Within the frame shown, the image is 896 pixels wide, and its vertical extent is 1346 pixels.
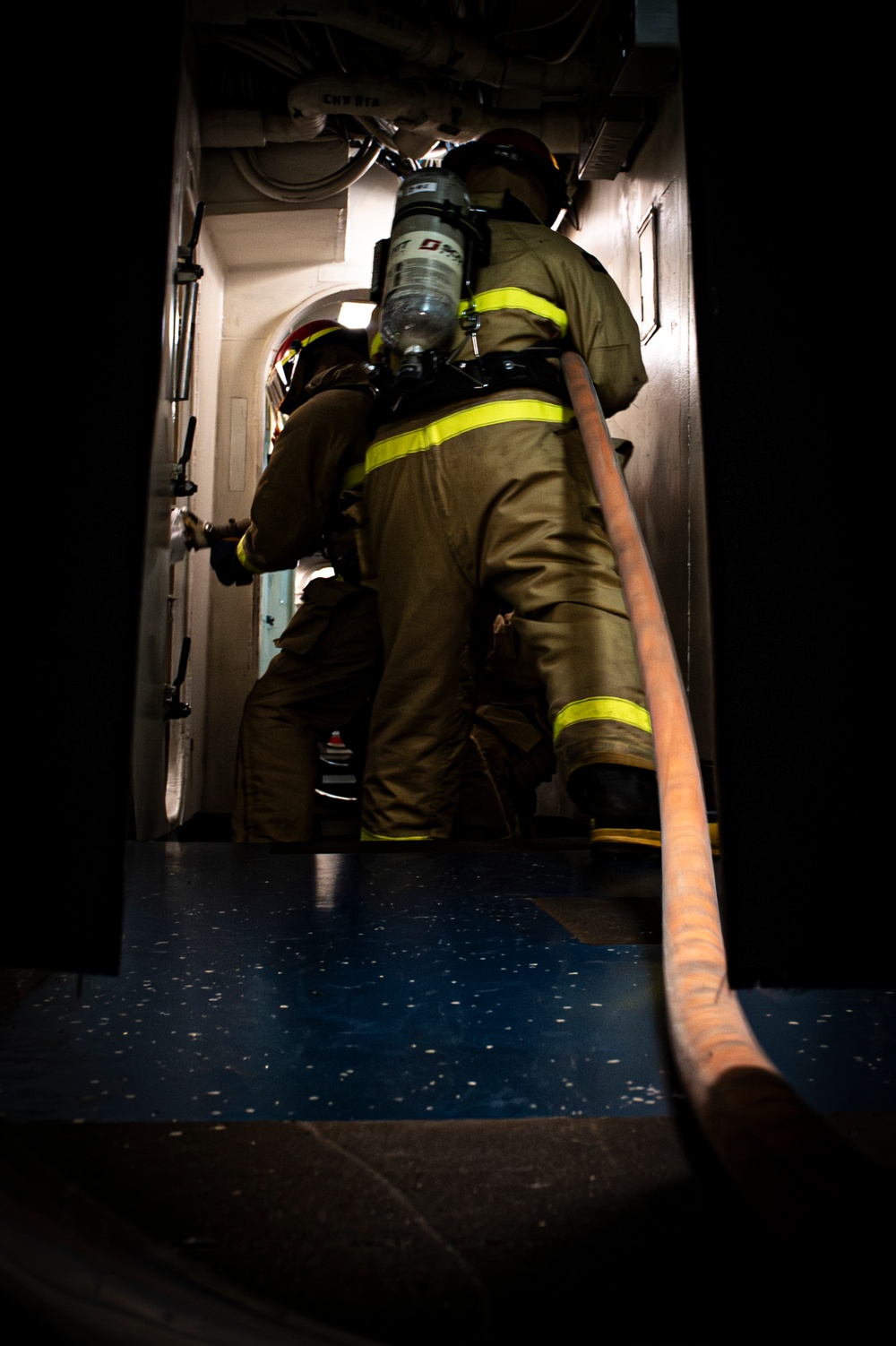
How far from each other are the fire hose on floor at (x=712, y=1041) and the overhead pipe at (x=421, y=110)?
256cm

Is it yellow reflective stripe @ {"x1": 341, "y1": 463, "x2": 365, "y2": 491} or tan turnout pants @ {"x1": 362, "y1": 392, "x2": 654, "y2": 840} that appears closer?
tan turnout pants @ {"x1": 362, "y1": 392, "x2": 654, "y2": 840}

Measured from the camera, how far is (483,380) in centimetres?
222

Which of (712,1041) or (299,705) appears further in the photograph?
(299,705)

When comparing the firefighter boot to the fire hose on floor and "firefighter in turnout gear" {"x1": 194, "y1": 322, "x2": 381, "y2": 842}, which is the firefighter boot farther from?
"firefighter in turnout gear" {"x1": 194, "y1": 322, "x2": 381, "y2": 842}

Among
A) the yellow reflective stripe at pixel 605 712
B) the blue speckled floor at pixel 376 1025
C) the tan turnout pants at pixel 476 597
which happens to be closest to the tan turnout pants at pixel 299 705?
the tan turnout pants at pixel 476 597

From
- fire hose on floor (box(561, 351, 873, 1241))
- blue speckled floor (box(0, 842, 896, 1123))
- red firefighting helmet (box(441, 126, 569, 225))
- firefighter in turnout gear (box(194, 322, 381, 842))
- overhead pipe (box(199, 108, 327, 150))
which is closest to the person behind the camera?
fire hose on floor (box(561, 351, 873, 1241))

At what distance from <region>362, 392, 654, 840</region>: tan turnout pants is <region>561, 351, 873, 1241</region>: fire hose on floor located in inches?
20.2

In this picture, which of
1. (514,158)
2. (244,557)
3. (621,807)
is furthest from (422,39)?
(621,807)

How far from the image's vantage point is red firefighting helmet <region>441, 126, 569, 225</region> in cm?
254

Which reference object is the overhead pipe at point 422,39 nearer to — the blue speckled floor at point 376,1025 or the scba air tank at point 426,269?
the scba air tank at point 426,269

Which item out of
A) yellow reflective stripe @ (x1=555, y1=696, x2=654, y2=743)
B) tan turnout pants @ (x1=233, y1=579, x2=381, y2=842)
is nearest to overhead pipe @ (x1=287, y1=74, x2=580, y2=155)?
tan turnout pants @ (x1=233, y1=579, x2=381, y2=842)

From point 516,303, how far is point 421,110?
1.50 metres

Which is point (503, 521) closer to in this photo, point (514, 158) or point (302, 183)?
point (514, 158)

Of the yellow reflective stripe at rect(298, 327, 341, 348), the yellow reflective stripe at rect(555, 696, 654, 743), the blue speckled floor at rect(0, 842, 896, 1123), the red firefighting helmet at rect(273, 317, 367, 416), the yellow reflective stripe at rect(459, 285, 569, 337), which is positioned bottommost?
the blue speckled floor at rect(0, 842, 896, 1123)
